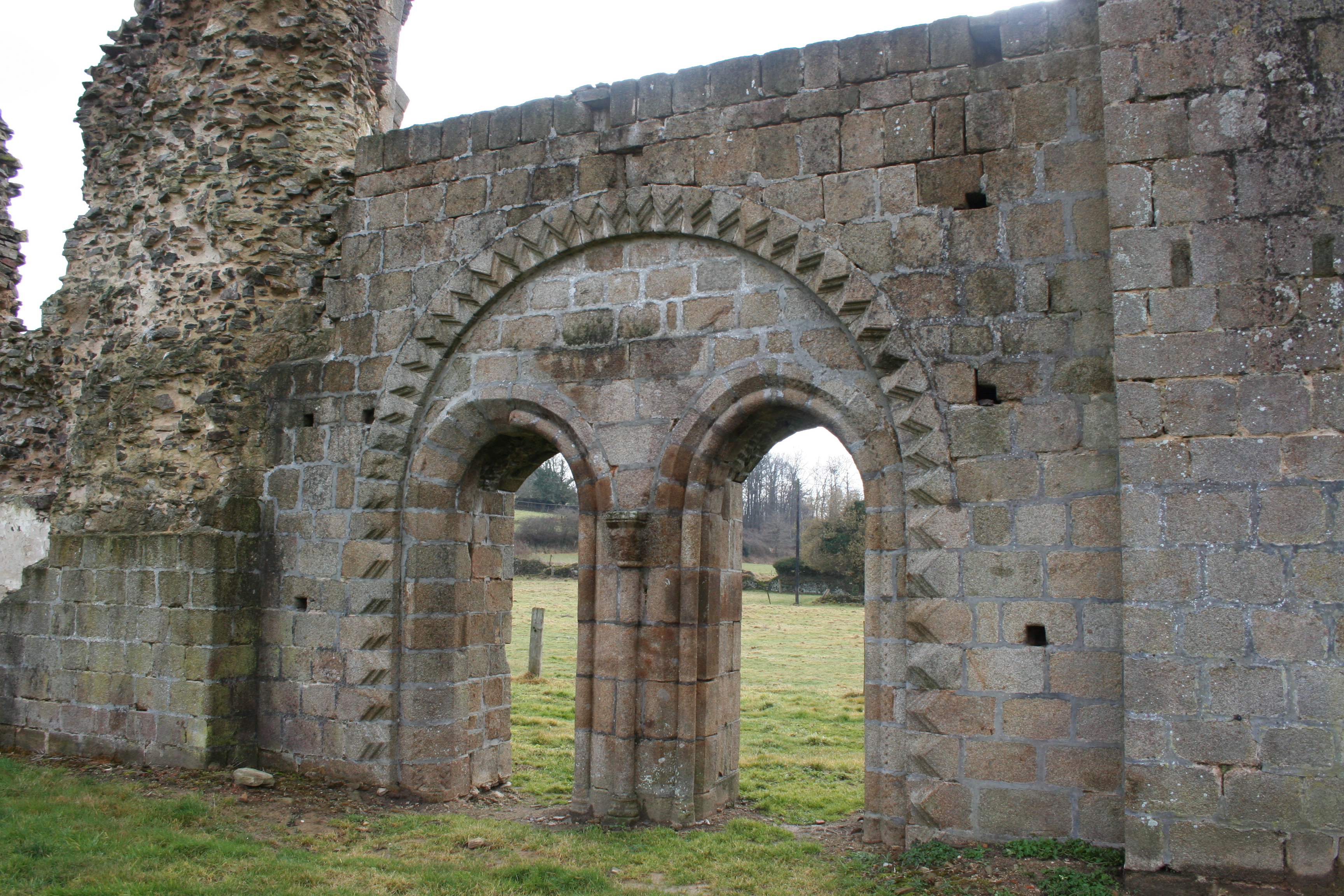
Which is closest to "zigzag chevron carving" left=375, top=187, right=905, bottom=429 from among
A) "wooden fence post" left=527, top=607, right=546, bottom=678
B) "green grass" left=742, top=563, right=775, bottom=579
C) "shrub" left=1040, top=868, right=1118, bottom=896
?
"shrub" left=1040, top=868, right=1118, bottom=896

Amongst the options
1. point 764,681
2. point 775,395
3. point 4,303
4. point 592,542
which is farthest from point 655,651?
point 4,303

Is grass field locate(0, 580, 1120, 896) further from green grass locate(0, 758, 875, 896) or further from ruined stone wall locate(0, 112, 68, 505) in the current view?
ruined stone wall locate(0, 112, 68, 505)

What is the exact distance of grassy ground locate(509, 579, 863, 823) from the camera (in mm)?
7203

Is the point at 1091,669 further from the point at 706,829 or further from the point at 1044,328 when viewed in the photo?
the point at 706,829

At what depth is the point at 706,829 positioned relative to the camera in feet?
20.2

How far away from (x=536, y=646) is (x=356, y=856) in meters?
6.86

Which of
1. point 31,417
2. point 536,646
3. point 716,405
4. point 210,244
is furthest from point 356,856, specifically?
point 536,646

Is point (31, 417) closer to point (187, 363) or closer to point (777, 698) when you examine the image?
point (187, 363)

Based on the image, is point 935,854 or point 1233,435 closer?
point 1233,435

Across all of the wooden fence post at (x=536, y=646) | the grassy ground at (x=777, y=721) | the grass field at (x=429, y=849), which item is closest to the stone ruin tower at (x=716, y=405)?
the grass field at (x=429, y=849)

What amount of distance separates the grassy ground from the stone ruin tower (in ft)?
2.65

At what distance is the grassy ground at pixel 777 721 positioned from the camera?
720 cm

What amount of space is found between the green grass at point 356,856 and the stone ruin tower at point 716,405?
1.68 ft

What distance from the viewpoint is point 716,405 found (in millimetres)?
6309
